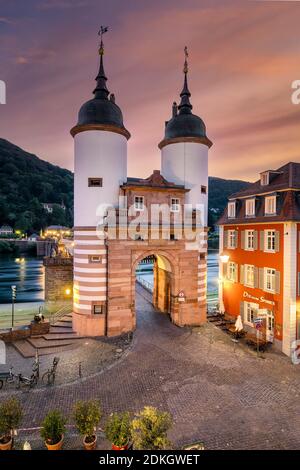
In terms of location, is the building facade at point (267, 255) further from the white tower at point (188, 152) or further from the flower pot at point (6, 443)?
the flower pot at point (6, 443)

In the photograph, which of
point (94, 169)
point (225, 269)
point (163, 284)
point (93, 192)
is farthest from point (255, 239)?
point (94, 169)

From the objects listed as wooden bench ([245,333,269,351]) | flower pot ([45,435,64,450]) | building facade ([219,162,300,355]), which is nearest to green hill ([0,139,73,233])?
building facade ([219,162,300,355])

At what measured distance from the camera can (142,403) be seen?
1230cm

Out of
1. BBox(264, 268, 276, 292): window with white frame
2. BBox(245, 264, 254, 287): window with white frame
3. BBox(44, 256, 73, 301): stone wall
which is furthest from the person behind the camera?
BBox(44, 256, 73, 301): stone wall

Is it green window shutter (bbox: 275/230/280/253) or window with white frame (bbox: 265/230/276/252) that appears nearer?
green window shutter (bbox: 275/230/280/253)

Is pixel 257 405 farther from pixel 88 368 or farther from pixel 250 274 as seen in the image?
pixel 250 274

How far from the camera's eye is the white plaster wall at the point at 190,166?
939 inches

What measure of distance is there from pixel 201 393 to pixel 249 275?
40.0 ft

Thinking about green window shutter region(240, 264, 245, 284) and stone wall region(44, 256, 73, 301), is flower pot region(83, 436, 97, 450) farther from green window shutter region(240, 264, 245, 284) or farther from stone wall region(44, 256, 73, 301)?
stone wall region(44, 256, 73, 301)

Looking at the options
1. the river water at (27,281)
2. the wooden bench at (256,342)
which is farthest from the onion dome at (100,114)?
the river water at (27,281)

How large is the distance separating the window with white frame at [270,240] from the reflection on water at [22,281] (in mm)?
38342

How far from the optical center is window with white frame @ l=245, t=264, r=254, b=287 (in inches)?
888

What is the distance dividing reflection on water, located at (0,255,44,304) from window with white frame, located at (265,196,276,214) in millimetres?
39112
